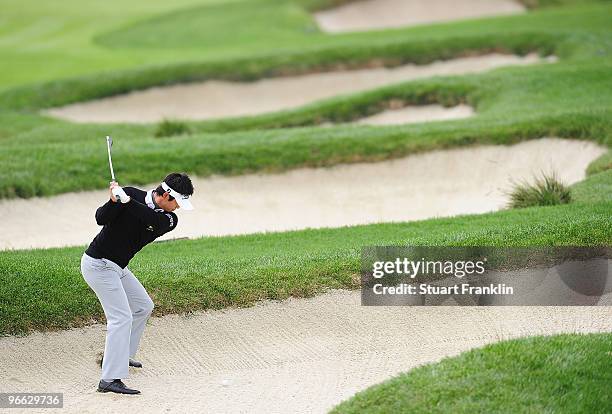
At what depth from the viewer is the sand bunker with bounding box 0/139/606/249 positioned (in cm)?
1806

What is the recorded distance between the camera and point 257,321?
12.1 meters

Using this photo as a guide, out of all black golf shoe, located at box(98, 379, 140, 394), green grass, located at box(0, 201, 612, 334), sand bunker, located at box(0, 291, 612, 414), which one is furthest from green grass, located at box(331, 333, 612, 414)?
green grass, located at box(0, 201, 612, 334)

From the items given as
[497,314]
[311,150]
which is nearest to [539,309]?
[497,314]

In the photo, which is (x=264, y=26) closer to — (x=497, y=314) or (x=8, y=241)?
(x=8, y=241)

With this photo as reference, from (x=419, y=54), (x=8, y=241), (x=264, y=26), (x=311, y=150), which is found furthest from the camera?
(x=264, y=26)

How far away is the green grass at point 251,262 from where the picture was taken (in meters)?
12.2

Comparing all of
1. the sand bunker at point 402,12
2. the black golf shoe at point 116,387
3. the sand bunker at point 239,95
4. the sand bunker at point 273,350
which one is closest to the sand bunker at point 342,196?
the sand bunker at point 273,350

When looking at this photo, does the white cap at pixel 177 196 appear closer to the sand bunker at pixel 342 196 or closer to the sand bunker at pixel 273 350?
the sand bunker at pixel 273 350

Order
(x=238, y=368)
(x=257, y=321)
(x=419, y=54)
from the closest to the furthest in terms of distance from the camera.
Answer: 1. (x=238, y=368)
2. (x=257, y=321)
3. (x=419, y=54)

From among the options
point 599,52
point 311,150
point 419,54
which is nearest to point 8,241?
point 311,150

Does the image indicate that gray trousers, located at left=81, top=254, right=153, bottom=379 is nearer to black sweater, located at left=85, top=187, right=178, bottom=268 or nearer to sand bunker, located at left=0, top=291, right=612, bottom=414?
Result: black sweater, located at left=85, top=187, right=178, bottom=268

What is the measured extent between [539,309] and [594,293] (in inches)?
32.8

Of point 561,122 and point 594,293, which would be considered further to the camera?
point 561,122

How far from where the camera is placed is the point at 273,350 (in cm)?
1152
